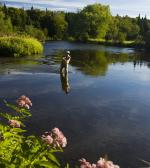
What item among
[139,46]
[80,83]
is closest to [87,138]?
[80,83]

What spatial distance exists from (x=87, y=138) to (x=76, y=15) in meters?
94.0

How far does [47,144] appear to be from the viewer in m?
4.52

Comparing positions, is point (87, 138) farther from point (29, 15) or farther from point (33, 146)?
point (29, 15)

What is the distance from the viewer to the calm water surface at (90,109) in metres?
11.3

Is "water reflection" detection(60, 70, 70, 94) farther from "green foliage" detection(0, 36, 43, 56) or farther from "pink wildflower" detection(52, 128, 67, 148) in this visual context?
"pink wildflower" detection(52, 128, 67, 148)

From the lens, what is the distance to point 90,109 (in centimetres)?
1641

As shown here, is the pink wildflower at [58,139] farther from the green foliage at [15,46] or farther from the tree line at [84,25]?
the tree line at [84,25]

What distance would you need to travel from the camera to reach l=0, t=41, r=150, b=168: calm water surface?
1133cm

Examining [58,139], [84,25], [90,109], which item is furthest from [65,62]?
[84,25]

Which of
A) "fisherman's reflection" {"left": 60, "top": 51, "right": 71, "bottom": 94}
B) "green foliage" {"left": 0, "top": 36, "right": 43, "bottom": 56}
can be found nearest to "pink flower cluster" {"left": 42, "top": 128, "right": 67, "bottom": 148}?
"fisherman's reflection" {"left": 60, "top": 51, "right": 71, "bottom": 94}

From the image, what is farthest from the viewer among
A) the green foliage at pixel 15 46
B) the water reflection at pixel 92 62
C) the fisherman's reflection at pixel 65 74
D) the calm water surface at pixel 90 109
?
the green foliage at pixel 15 46

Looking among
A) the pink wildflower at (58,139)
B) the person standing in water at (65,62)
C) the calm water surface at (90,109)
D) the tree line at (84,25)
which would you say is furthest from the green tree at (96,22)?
the pink wildflower at (58,139)

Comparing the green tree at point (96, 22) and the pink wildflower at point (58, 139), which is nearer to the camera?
the pink wildflower at point (58, 139)

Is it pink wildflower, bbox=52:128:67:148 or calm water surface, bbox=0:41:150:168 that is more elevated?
pink wildflower, bbox=52:128:67:148
